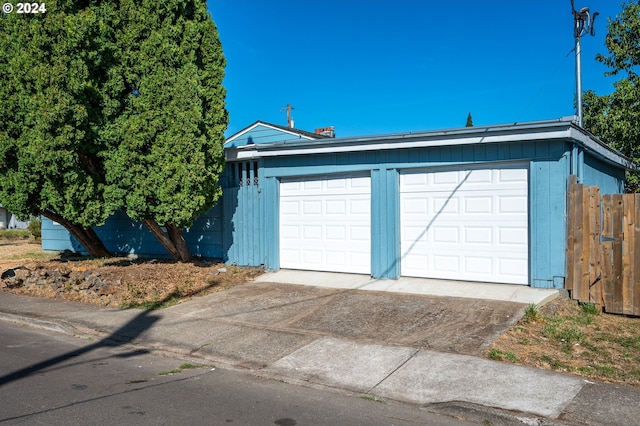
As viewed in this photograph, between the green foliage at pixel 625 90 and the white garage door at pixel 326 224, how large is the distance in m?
9.08

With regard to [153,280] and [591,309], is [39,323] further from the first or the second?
[591,309]

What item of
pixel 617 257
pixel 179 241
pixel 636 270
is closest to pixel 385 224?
pixel 617 257

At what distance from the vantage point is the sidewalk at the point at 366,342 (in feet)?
16.8

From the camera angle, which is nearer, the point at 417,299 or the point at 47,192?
the point at 417,299

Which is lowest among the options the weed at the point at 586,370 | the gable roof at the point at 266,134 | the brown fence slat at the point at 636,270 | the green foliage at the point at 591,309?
the weed at the point at 586,370

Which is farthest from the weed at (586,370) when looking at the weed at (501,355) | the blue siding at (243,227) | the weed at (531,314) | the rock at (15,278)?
the rock at (15,278)

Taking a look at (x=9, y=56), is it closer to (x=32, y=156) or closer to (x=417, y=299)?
(x=32, y=156)

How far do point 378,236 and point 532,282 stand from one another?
3130 millimetres

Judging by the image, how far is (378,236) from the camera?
10.9 metres

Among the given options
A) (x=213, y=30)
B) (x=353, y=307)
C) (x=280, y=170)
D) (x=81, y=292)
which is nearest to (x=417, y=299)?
(x=353, y=307)

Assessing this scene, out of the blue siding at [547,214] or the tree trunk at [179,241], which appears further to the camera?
the tree trunk at [179,241]

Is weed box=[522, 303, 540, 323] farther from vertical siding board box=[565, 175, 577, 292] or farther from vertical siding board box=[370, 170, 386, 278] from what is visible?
vertical siding board box=[370, 170, 386, 278]

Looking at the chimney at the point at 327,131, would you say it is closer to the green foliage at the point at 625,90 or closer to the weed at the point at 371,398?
the green foliage at the point at 625,90

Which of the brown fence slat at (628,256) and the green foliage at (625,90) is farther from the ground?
the green foliage at (625,90)
